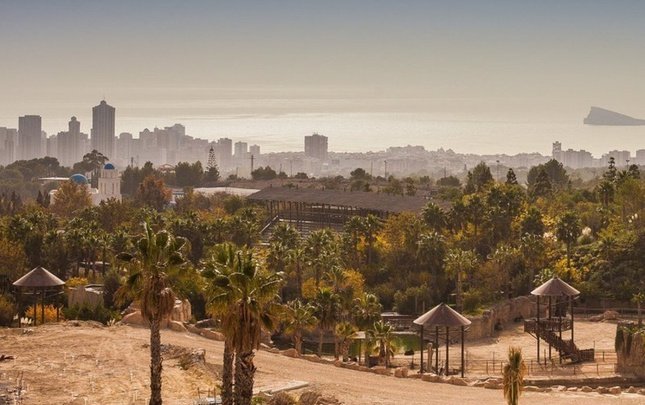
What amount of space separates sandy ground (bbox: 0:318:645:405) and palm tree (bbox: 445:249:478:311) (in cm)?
2401

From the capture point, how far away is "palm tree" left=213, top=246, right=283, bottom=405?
2781 centimetres

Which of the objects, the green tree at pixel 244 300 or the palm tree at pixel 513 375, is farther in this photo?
the palm tree at pixel 513 375

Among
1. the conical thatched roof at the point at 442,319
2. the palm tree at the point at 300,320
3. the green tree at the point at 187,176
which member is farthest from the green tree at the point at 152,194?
the conical thatched roof at the point at 442,319

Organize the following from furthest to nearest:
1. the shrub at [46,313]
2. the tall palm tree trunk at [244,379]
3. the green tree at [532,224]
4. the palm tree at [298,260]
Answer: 1. the green tree at [532,224]
2. the palm tree at [298,260]
3. the shrub at [46,313]
4. the tall palm tree trunk at [244,379]

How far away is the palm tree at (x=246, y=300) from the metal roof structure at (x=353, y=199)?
6204 centimetres

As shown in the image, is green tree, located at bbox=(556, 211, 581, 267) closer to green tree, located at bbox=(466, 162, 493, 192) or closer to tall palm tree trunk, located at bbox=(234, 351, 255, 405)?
green tree, located at bbox=(466, 162, 493, 192)

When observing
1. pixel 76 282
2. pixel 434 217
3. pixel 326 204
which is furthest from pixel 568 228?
pixel 76 282

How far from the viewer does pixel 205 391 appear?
119 ft

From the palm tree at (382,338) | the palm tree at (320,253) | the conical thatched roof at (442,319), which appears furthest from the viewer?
the palm tree at (320,253)

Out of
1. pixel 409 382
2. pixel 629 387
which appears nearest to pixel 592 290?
pixel 629 387

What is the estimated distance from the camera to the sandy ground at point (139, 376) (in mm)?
35781

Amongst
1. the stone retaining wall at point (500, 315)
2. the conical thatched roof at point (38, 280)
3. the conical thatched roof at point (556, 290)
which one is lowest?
the stone retaining wall at point (500, 315)

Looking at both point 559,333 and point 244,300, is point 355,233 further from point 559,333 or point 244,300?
point 244,300

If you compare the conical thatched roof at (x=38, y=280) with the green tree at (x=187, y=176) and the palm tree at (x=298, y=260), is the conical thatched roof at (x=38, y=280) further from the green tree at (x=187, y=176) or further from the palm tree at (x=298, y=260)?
the green tree at (x=187, y=176)
